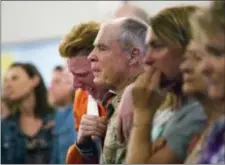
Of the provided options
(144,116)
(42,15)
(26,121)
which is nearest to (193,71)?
(144,116)

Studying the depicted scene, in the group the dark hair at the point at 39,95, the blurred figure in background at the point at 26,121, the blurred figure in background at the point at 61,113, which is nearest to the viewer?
the blurred figure in background at the point at 61,113

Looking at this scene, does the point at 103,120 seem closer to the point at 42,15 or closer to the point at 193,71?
the point at 193,71

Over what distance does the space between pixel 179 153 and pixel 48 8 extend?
1.60 m

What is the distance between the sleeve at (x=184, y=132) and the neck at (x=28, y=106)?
133 centimetres

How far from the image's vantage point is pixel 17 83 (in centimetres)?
262

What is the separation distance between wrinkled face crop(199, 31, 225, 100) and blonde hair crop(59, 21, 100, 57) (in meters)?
0.41

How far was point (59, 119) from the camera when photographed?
231 centimetres

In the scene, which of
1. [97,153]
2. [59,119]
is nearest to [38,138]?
[59,119]

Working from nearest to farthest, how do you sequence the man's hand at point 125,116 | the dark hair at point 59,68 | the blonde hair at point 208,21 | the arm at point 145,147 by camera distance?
the blonde hair at point 208,21, the arm at point 145,147, the man's hand at point 125,116, the dark hair at point 59,68

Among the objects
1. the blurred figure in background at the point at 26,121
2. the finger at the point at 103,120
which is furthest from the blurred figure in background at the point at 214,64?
the blurred figure in background at the point at 26,121

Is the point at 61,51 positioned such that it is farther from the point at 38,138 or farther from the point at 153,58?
the point at 38,138

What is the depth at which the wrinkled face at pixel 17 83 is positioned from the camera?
2.62m

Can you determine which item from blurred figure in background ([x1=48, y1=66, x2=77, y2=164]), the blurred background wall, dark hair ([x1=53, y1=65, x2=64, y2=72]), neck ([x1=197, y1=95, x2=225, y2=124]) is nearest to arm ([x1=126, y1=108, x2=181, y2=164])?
neck ([x1=197, y1=95, x2=225, y2=124])

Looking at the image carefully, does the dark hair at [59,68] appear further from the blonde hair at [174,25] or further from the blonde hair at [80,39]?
the blonde hair at [174,25]
